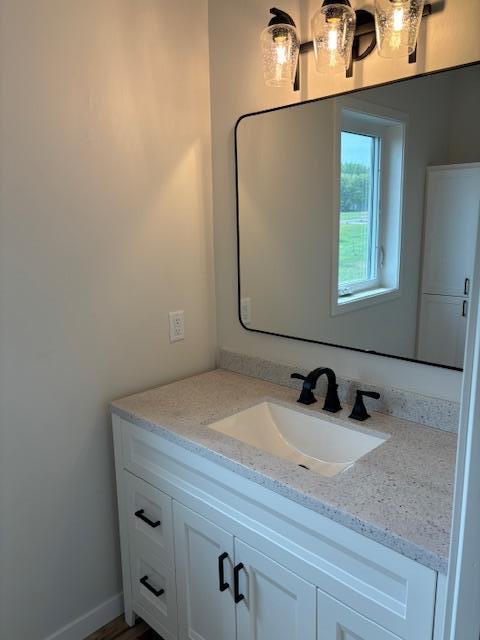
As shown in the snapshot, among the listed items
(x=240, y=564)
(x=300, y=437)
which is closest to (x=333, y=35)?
(x=300, y=437)

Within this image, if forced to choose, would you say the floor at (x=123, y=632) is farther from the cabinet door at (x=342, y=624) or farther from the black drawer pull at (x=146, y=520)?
the cabinet door at (x=342, y=624)

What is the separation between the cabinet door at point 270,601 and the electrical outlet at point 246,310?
2.97 feet

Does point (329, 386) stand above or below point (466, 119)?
below

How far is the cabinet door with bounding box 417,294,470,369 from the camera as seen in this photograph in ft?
4.39

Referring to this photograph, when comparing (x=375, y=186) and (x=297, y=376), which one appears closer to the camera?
(x=375, y=186)

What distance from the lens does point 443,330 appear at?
4.54 feet

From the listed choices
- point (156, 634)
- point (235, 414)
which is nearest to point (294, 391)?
point (235, 414)

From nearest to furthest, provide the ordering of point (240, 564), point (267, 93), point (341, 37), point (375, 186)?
point (240, 564) < point (341, 37) < point (375, 186) < point (267, 93)

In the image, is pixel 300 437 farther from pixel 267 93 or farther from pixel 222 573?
pixel 267 93

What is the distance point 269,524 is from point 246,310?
946 millimetres

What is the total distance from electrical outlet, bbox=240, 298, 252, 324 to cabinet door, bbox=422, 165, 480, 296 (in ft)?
2.48

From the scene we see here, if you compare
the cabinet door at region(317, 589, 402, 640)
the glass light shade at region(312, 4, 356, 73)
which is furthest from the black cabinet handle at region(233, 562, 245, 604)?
the glass light shade at region(312, 4, 356, 73)

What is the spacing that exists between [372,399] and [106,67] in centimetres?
143

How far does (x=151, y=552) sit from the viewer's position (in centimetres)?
165
